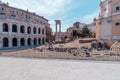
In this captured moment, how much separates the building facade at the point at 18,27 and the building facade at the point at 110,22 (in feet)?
76.2

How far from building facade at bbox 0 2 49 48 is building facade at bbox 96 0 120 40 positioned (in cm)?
2323

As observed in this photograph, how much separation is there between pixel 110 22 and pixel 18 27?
998 inches

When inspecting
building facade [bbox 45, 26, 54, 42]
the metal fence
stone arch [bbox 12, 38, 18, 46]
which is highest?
building facade [bbox 45, 26, 54, 42]

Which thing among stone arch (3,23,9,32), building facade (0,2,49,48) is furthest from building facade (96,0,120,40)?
stone arch (3,23,9,32)

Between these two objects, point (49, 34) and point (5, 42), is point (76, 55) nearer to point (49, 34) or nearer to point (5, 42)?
point (5, 42)

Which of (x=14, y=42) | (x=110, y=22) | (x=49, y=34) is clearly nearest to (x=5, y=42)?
(x=14, y=42)

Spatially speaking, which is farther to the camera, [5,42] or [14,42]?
[14,42]

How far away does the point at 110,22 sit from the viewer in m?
26.0

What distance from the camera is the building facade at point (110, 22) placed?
2500 cm

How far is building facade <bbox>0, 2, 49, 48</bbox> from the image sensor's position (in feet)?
113

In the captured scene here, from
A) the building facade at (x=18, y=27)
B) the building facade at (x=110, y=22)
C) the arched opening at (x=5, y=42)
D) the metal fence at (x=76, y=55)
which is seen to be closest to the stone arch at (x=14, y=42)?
the building facade at (x=18, y=27)

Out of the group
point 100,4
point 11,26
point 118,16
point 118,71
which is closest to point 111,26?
point 118,16

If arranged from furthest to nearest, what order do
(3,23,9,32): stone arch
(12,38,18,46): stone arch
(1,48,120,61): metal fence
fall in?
(12,38,18,46): stone arch
(3,23,9,32): stone arch
(1,48,120,61): metal fence

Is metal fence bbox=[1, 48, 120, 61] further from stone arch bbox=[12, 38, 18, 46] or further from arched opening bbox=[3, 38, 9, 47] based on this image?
stone arch bbox=[12, 38, 18, 46]
